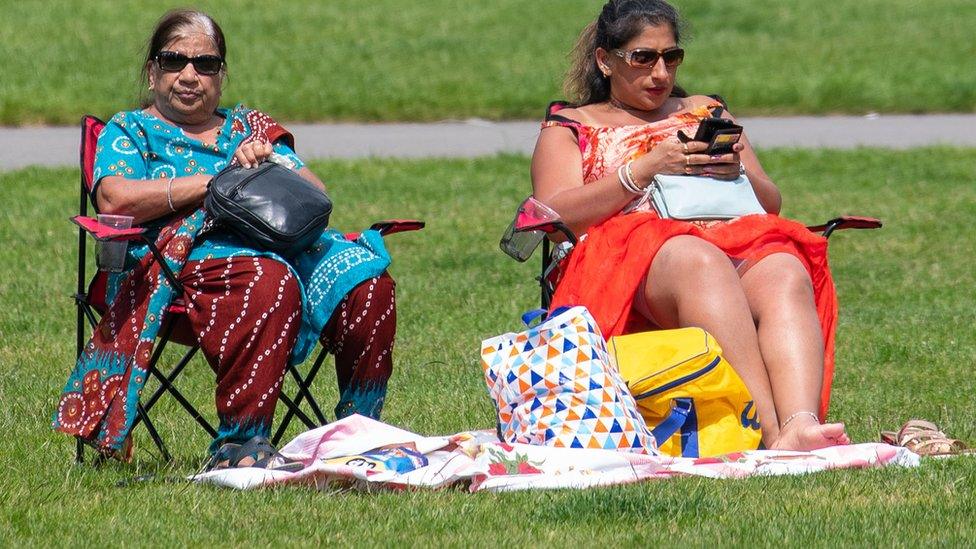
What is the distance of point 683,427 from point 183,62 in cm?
170

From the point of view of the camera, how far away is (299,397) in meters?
4.61

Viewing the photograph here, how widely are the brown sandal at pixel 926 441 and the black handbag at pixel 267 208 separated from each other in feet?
5.57

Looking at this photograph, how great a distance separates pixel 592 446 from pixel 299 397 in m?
0.91

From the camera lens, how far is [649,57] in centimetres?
496

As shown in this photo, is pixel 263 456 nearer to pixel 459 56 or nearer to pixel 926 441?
pixel 926 441

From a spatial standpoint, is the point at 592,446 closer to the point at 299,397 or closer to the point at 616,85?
the point at 299,397

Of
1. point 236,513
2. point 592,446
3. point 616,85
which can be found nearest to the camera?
point 236,513

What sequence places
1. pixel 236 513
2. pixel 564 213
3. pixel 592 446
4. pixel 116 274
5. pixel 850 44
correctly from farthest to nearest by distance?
pixel 850 44 < pixel 564 213 < pixel 116 274 < pixel 592 446 < pixel 236 513

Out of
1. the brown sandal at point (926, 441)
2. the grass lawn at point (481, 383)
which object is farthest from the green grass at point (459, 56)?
the brown sandal at point (926, 441)

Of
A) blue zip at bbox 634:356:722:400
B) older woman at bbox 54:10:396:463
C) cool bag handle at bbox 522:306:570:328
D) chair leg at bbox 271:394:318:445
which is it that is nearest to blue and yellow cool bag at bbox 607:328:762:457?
blue zip at bbox 634:356:722:400

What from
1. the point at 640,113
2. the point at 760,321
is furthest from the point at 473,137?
the point at 760,321

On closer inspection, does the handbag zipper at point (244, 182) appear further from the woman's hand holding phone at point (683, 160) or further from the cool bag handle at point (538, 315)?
the woman's hand holding phone at point (683, 160)

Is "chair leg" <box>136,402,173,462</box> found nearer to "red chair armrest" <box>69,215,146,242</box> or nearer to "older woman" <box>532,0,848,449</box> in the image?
"red chair armrest" <box>69,215,146,242</box>

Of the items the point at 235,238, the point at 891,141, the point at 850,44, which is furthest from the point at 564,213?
the point at 850,44
